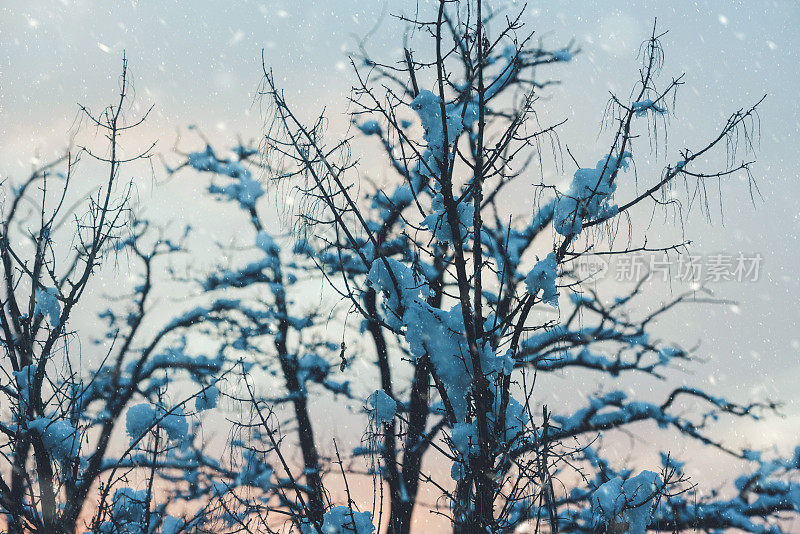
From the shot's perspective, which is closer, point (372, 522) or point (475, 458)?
point (475, 458)

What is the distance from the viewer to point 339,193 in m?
3.34

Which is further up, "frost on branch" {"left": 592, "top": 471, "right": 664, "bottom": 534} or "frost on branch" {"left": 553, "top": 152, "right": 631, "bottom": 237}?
"frost on branch" {"left": 553, "top": 152, "right": 631, "bottom": 237}

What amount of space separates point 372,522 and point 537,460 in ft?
3.98

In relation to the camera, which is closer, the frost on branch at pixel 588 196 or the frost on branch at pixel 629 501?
the frost on branch at pixel 588 196

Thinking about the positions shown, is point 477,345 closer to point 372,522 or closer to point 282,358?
point 372,522

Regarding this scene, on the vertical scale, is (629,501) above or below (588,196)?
below

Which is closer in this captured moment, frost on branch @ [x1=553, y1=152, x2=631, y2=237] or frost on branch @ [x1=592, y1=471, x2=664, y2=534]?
frost on branch @ [x1=553, y1=152, x2=631, y2=237]

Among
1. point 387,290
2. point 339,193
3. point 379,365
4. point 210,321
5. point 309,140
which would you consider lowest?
point 387,290

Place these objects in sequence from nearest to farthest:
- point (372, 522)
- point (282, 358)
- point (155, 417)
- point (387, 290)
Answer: point (387, 290) → point (372, 522) → point (155, 417) → point (282, 358)

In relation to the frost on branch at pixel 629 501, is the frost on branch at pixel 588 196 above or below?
above

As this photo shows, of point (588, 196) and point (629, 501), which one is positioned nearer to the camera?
point (588, 196)

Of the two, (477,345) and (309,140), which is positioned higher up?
(309,140)

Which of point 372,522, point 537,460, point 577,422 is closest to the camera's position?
point 537,460

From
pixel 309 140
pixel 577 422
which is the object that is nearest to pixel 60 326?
pixel 309 140
